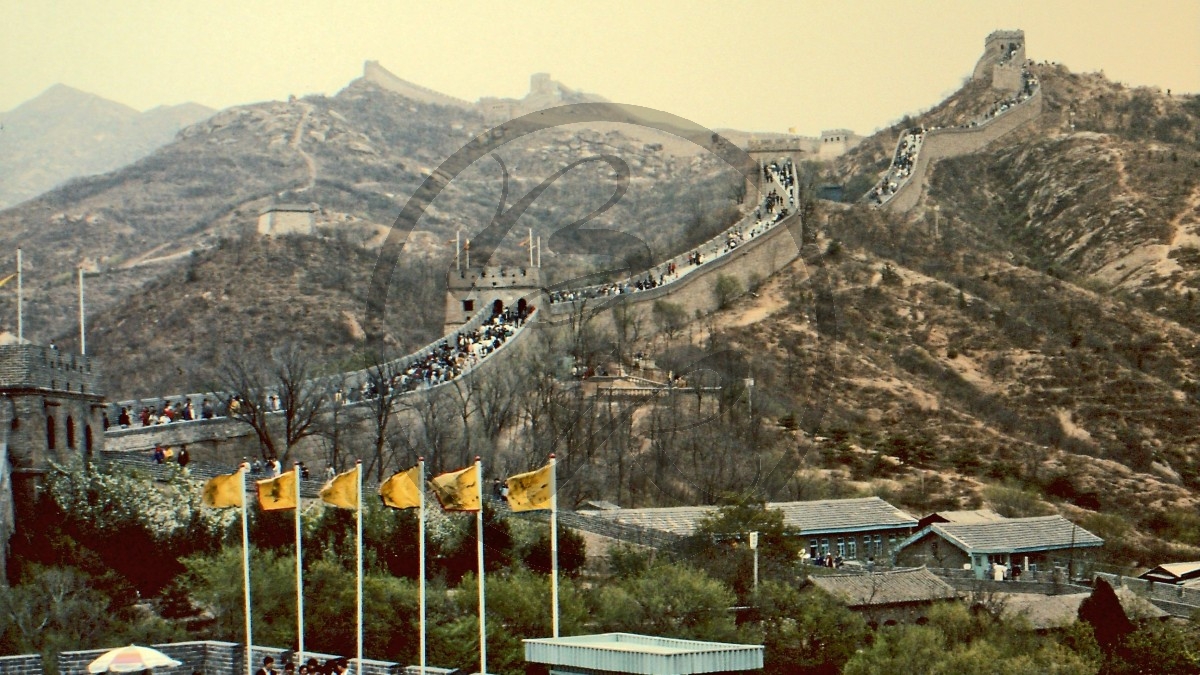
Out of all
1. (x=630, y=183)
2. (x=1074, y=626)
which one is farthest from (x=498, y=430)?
(x=630, y=183)

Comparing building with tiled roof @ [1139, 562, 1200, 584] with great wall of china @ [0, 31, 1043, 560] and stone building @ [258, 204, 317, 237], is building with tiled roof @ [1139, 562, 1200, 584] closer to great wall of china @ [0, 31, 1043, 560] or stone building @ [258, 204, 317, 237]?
great wall of china @ [0, 31, 1043, 560]

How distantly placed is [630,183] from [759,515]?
113646 millimetres

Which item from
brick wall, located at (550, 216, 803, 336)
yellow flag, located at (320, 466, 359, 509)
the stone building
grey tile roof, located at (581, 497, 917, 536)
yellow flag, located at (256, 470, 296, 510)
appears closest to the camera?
yellow flag, located at (320, 466, 359, 509)

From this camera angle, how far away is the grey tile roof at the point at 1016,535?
68812 millimetres

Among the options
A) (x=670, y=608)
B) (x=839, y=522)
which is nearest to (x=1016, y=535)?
(x=839, y=522)

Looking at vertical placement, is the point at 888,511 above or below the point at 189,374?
below

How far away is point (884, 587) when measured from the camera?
60.2 meters

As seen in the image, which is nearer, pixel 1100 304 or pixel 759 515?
pixel 759 515

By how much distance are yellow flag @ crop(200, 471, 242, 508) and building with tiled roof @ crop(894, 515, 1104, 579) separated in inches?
1266

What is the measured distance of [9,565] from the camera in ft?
150

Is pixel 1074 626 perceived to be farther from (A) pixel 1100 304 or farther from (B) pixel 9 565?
(A) pixel 1100 304

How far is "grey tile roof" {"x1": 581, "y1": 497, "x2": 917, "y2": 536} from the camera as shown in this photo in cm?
6159

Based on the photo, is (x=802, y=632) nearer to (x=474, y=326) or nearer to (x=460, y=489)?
(x=460, y=489)

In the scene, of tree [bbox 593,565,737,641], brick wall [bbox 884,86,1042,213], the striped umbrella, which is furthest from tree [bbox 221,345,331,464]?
brick wall [bbox 884,86,1042,213]
